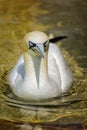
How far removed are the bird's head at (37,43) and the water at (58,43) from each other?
0.21 metres

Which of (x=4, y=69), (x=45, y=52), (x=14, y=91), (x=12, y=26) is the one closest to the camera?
(x=45, y=52)

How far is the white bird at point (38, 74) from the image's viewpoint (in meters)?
5.90

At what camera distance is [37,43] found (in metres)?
5.82

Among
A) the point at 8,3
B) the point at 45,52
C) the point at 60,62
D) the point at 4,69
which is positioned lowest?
the point at 8,3

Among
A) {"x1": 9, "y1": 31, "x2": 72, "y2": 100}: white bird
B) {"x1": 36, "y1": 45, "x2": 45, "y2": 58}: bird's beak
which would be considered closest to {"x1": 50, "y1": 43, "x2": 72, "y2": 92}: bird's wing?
{"x1": 9, "y1": 31, "x2": 72, "y2": 100}: white bird

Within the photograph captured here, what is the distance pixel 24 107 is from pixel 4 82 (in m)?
0.78

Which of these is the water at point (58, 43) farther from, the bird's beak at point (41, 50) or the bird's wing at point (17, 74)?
the bird's beak at point (41, 50)

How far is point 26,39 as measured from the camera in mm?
5969

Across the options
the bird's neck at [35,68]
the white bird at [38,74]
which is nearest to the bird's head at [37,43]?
the white bird at [38,74]

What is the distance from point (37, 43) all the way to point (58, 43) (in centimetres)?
307

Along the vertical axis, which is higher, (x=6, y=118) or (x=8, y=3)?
(x=6, y=118)

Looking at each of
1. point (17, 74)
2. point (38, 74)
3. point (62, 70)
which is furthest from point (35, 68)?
point (62, 70)

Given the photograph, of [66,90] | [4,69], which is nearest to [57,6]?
[4,69]

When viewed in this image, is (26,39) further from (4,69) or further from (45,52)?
(4,69)
